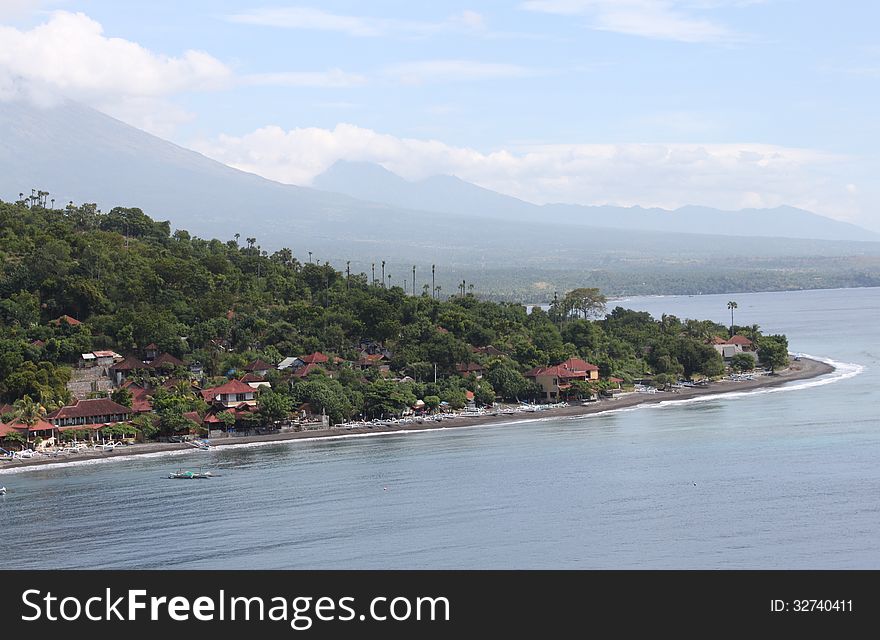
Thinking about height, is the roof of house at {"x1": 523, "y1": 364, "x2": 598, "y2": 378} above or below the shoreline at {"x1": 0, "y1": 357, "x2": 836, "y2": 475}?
above

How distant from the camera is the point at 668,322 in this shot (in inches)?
1887

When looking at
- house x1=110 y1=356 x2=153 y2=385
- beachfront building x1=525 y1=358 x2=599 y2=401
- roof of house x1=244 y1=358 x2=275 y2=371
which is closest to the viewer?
house x1=110 y1=356 x2=153 y2=385

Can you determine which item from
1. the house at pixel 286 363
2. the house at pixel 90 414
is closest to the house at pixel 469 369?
the house at pixel 286 363

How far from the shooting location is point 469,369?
3544 centimetres

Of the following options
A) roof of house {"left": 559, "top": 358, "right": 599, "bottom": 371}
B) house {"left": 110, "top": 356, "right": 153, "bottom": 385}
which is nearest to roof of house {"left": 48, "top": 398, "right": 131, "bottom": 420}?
house {"left": 110, "top": 356, "right": 153, "bottom": 385}

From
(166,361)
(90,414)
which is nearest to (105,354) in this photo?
(166,361)

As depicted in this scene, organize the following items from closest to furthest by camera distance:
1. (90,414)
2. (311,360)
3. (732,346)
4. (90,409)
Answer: (90,414) < (90,409) < (311,360) < (732,346)

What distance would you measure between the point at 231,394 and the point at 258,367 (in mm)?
A: 3202

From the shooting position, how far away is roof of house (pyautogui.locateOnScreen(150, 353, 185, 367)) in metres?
32.4

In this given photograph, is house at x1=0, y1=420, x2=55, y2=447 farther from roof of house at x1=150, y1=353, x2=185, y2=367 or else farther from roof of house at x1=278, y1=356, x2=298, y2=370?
roof of house at x1=278, y1=356, x2=298, y2=370

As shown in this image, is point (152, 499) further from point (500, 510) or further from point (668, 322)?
point (668, 322)

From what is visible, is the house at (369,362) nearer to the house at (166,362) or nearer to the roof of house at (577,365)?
the house at (166,362)

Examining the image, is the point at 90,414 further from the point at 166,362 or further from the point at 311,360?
the point at 311,360

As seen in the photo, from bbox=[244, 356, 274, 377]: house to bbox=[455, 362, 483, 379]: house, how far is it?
19.7 feet
